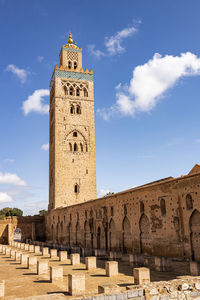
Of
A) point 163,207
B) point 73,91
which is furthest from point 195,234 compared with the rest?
point 73,91

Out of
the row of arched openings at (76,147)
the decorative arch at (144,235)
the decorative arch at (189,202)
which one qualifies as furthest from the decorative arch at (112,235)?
the row of arched openings at (76,147)

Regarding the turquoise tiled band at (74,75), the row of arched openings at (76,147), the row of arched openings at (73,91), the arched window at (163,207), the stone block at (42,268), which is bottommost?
the stone block at (42,268)

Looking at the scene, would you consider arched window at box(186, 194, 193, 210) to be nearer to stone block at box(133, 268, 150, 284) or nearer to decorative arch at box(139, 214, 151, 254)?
decorative arch at box(139, 214, 151, 254)

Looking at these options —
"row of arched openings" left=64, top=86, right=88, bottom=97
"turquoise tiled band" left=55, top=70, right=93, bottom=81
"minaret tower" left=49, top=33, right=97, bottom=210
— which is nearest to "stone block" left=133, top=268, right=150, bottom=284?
"minaret tower" left=49, top=33, right=97, bottom=210

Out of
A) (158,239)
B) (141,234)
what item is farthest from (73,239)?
(158,239)

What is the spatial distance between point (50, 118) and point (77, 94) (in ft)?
16.8

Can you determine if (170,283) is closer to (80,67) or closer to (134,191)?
(134,191)

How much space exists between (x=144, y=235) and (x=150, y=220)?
4.03 feet

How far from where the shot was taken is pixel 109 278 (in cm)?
1015

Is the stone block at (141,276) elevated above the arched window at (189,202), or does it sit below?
below

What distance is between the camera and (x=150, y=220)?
14.9m

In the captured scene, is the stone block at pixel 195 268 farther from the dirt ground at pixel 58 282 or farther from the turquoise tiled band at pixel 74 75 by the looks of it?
the turquoise tiled band at pixel 74 75

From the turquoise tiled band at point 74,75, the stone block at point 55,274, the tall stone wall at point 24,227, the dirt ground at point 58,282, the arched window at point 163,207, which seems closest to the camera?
the dirt ground at point 58,282

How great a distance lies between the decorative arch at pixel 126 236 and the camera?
1681cm
